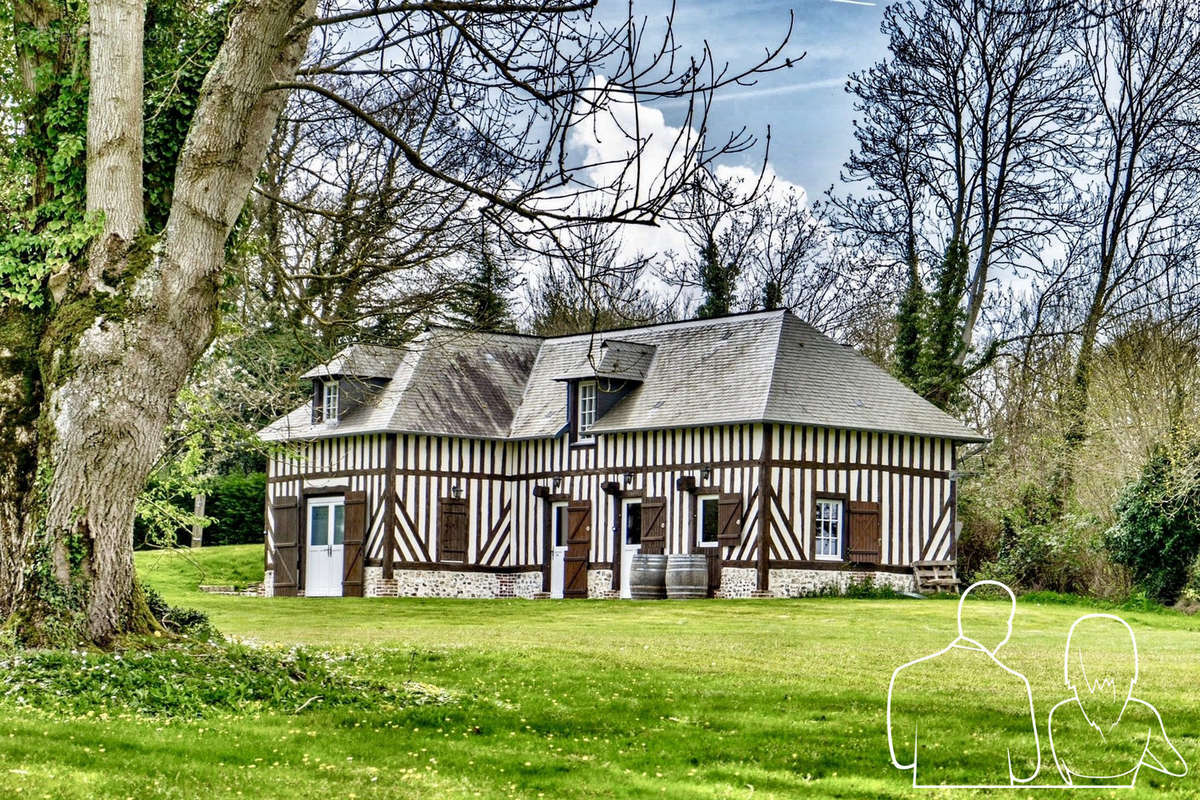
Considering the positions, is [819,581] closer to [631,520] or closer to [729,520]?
[729,520]

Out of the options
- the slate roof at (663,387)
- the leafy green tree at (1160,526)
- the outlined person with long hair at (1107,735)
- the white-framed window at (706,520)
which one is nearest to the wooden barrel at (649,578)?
the white-framed window at (706,520)

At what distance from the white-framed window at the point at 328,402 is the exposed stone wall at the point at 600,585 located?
632 centimetres

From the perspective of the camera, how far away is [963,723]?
31.9 feet

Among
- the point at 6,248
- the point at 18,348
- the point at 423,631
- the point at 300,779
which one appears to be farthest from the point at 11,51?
the point at 423,631

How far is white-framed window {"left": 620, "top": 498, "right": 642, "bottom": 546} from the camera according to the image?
28156mm

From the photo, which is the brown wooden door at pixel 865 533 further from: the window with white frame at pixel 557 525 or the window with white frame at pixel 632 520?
the window with white frame at pixel 557 525

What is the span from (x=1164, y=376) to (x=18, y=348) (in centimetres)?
2022

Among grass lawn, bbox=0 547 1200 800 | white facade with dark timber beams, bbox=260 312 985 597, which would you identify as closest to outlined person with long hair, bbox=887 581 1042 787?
grass lawn, bbox=0 547 1200 800

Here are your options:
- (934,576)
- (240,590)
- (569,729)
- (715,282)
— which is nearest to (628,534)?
(934,576)

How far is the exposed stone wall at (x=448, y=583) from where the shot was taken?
2872 cm

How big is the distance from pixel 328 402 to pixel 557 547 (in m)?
5.64

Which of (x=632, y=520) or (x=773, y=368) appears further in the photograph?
(x=632, y=520)

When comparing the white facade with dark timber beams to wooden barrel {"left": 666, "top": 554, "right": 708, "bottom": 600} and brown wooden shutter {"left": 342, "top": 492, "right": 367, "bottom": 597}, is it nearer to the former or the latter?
brown wooden shutter {"left": 342, "top": 492, "right": 367, "bottom": 597}

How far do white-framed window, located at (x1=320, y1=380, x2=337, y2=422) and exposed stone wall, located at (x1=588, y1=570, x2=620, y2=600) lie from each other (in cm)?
632
